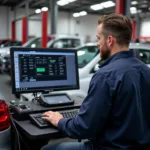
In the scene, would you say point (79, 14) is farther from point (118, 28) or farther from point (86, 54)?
point (118, 28)

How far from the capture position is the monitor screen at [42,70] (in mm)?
2250

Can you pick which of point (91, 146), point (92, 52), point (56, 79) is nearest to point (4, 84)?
point (92, 52)

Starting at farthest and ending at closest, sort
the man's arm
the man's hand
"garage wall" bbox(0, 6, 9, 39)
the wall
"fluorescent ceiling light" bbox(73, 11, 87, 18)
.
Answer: "fluorescent ceiling light" bbox(73, 11, 87, 18) → the wall → "garage wall" bbox(0, 6, 9, 39) → the man's hand → the man's arm

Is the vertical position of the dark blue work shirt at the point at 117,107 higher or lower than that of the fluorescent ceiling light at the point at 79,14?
lower

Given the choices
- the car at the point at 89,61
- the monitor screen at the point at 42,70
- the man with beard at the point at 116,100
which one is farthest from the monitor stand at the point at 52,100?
the car at the point at 89,61

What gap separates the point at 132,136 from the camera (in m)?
1.52

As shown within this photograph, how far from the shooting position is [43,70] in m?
2.37

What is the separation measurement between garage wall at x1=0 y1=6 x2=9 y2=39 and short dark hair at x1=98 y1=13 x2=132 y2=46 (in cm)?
1883

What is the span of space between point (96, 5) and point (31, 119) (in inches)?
667

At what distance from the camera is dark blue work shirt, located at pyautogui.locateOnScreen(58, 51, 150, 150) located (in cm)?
146

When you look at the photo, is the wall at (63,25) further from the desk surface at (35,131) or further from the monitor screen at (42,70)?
the desk surface at (35,131)

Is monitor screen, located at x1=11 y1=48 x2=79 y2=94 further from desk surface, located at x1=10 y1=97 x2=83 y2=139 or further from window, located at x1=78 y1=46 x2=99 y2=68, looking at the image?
window, located at x1=78 y1=46 x2=99 y2=68

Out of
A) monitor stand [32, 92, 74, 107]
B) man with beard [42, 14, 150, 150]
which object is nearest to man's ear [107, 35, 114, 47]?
man with beard [42, 14, 150, 150]

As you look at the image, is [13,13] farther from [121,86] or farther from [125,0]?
[121,86]
